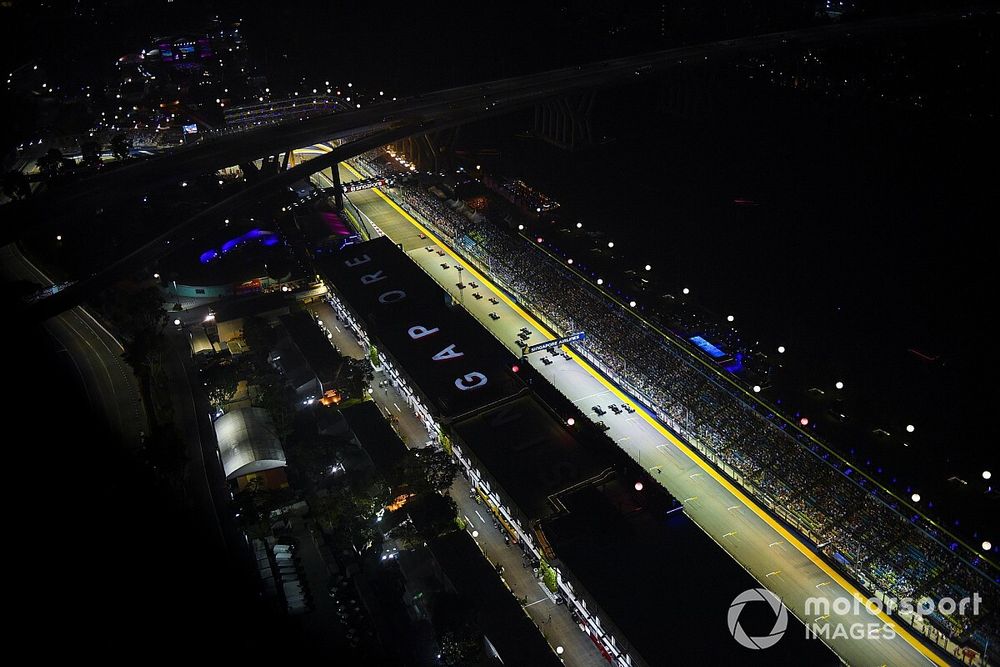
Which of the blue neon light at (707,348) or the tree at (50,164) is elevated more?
the tree at (50,164)

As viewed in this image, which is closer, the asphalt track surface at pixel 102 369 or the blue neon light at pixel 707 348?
the asphalt track surface at pixel 102 369

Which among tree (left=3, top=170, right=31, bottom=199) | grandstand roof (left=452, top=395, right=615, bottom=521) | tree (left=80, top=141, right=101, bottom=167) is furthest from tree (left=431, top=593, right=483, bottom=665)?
tree (left=80, top=141, right=101, bottom=167)

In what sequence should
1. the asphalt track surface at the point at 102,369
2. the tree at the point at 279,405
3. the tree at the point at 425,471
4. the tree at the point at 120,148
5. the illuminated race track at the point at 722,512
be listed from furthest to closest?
1. the tree at the point at 120,148
2. the asphalt track surface at the point at 102,369
3. the tree at the point at 279,405
4. the tree at the point at 425,471
5. the illuminated race track at the point at 722,512

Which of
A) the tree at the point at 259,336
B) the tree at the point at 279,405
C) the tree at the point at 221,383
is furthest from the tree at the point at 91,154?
the tree at the point at 279,405

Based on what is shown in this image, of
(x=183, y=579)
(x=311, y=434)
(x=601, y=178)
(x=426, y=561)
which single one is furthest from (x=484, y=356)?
(x=601, y=178)

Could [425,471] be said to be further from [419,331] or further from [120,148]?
[120,148]

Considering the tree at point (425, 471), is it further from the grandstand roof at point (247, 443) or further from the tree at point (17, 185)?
the tree at point (17, 185)

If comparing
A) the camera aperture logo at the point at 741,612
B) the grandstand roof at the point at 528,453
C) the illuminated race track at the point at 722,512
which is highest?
the grandstand roof at the point at 528,453
